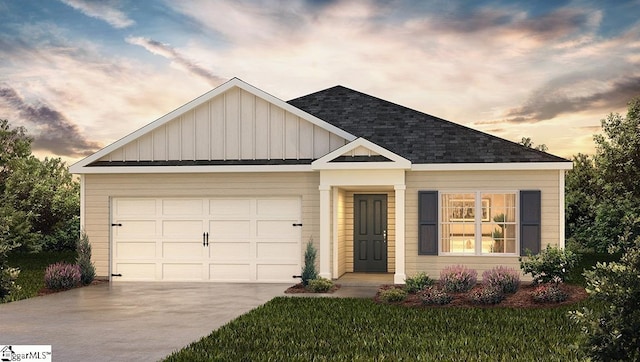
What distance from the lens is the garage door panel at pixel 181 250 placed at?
17.9 m

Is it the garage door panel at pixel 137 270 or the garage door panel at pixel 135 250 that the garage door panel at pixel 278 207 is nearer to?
the garage door panel at pixel 135 250

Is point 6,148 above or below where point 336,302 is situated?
above

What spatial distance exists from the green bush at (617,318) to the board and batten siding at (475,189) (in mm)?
10585

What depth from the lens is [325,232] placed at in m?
17.0

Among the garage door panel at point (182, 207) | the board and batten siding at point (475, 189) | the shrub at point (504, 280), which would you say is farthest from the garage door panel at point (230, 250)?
the shrub at point (504, 280)

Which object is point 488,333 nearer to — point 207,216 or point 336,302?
point 336,302

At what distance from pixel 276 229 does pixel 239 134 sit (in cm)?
267

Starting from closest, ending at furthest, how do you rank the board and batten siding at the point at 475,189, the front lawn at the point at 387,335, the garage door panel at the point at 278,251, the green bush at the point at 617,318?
the green bush at the point at 617,318
the front lawn at the point at 387,335
the board and batten siding at the point at 475,189
the garage door panel at the point at 278,251

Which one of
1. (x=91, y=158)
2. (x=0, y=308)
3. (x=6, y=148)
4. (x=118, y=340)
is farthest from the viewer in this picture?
(x=6, y=148)

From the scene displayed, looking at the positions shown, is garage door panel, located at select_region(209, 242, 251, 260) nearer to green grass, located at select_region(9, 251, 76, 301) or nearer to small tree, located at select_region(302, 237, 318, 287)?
small tree, located at select_region(302, 237, 318, 287)

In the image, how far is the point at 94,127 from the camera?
25641 mm

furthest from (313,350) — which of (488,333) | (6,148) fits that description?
(6,148)

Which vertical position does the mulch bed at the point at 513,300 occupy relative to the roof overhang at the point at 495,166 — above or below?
below

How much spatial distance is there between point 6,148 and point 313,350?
25969 mm
